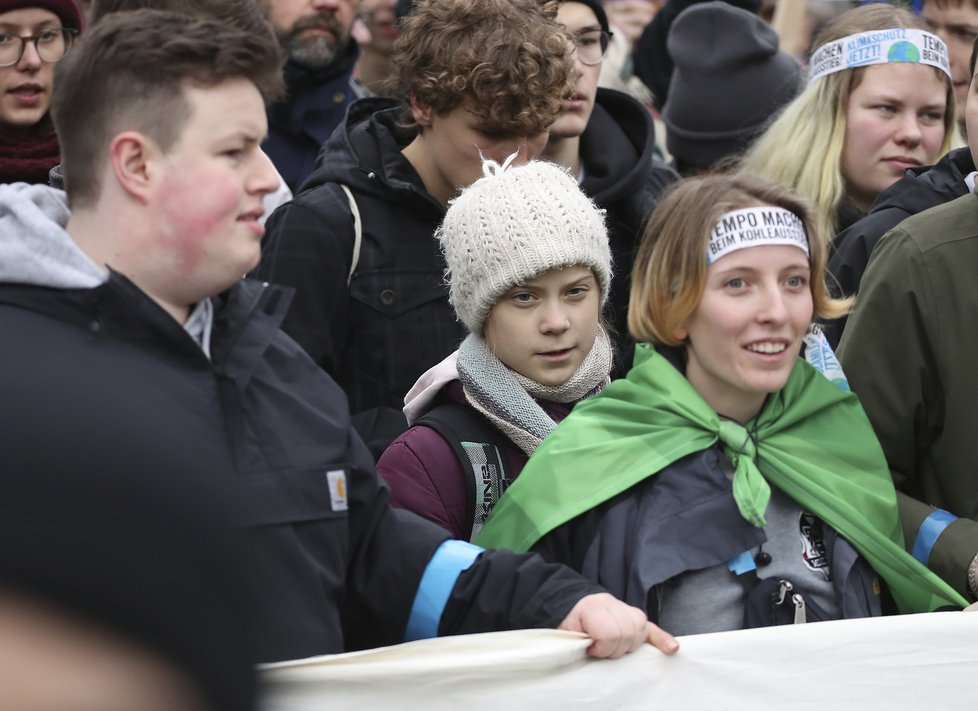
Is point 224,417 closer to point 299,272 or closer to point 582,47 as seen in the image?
point 299,272

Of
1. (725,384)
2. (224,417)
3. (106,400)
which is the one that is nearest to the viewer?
(106,400)

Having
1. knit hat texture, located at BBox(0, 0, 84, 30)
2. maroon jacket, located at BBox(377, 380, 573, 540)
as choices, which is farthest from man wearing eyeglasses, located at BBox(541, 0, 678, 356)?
knit hat texture, located at BBox(0, 0, 84, 30)

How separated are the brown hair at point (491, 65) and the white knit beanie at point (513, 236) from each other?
14.8 inches

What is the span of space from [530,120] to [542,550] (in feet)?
4.79

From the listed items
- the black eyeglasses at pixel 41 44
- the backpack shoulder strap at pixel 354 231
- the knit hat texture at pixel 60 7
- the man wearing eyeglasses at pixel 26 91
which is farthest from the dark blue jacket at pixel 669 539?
the knit hat texture at pixel 60 7

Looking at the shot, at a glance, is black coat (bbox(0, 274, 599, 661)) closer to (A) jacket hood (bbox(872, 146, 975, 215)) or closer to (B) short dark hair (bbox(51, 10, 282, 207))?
(B) short dark hair (bbox(51, 10, 282, 207))

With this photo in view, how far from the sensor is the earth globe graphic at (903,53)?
208 inches

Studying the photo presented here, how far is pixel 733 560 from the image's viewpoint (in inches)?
132

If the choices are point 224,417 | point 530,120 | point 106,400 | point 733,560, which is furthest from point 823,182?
point 106,400

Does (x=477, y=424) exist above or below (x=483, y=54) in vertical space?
below

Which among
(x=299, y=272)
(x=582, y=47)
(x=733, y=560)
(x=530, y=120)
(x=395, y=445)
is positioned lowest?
(x=733, y=560)

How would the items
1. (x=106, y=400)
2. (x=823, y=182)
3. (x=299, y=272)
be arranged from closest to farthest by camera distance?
(x=106, y=400) < (x=299, y=272) < (x=823, y=182)

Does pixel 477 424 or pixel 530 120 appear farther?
pixel 530 120

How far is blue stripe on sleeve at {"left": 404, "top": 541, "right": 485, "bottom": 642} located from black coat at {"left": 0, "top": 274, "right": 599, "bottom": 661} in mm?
15
